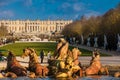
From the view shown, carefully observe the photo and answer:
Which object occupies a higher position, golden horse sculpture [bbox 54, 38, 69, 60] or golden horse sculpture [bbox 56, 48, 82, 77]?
golden horse sculpture [bbox 54, 38, 69, 60]

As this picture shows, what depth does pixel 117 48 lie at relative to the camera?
65375 mm

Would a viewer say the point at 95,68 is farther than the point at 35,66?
Yes

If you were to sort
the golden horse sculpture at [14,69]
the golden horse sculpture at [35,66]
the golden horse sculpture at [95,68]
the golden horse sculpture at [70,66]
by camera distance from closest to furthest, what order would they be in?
1. the golden horse sculpture at [70,66]
2. the golden horse sculpture at [35,66]
3. the golden horse sculpture at [14,69]
4. the golden horse sculpture at [95,68]

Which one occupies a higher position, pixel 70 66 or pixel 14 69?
pixel 70 66

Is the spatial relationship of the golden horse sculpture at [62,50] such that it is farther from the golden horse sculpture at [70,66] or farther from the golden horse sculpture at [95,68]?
the golden horse sculpture at [95,68]

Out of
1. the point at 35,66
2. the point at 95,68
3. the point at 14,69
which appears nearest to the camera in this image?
the point at 35,66

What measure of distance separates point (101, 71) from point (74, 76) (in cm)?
182

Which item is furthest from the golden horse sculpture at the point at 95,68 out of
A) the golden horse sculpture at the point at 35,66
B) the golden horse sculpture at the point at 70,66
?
the golden horse sculpture at the point at 35,66

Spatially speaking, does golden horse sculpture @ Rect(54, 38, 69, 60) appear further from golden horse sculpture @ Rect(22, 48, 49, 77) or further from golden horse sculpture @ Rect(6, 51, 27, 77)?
golden horse sculpture @ Rect(6, 51, 27, 77)

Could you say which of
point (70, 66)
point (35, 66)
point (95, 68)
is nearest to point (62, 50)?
point (70, 66)

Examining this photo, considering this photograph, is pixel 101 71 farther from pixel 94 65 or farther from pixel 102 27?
pixel 102 27

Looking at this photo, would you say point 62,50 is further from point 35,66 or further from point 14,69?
point 14,69

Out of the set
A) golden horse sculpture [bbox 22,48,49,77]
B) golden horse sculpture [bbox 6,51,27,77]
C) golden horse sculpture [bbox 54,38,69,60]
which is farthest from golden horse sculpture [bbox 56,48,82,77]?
golden horse sculpture [bbox 6,51,27,77]

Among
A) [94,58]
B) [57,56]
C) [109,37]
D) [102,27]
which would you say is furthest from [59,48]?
[102,27]
